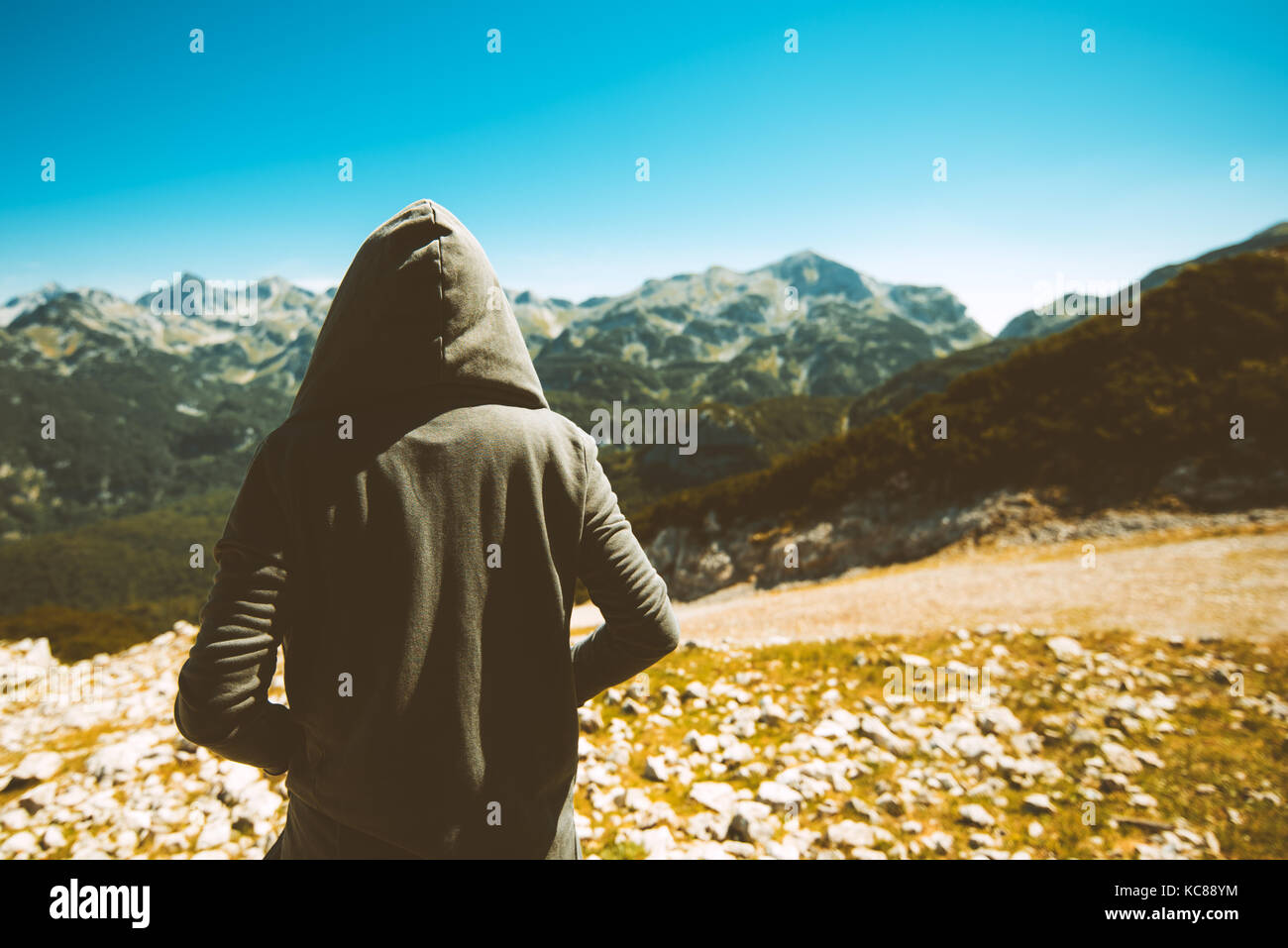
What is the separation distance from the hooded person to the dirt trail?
10133mm

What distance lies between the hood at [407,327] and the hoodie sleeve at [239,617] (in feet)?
1.26

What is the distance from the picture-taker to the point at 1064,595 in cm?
1180

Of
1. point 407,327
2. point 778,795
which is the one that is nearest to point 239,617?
point 407,327

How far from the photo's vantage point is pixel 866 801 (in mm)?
5633

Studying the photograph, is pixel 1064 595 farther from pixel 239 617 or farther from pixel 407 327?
pixel 239 617

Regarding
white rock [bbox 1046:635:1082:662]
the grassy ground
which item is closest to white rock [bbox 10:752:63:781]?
the grassy ground

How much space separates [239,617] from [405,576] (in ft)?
1.82

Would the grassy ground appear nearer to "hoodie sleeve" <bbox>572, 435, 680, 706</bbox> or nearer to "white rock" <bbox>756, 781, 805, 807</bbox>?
"white rock" <bbox>756, 781, 805, 807</bbox>

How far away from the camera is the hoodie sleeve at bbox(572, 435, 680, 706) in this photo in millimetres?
2367

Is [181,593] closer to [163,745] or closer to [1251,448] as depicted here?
[163,745]

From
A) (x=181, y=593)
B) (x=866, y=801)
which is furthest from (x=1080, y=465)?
(x=181, y=593)

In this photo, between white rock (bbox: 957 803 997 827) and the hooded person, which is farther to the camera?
white rock (bbox: 957 803 997 827)
